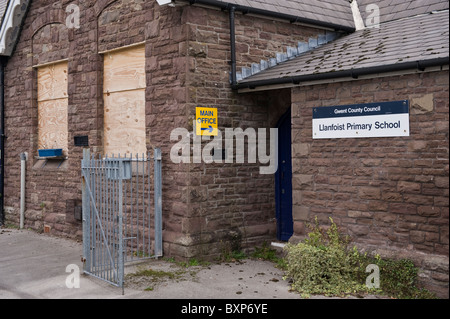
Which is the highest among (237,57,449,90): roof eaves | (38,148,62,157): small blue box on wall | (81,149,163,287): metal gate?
(237,57,449,90): roof eaves

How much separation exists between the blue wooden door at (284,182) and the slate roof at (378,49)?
1.15m

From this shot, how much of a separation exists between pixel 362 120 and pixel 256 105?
8.65 feet

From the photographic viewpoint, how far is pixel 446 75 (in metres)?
6.96

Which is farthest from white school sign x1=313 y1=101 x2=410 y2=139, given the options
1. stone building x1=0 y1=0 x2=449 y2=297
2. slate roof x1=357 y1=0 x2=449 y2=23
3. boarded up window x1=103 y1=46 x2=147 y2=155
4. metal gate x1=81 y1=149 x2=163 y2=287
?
slate roof x1=357 y1=0 x2=449 y2=23

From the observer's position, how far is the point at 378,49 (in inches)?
335

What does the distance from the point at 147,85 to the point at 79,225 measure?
369cm

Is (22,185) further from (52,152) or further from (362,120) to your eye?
(362,120)

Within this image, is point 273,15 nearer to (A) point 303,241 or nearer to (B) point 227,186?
(B) point 227,186

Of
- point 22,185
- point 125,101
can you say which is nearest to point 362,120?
point 125,101

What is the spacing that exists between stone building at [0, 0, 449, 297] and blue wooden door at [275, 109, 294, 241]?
3 cm

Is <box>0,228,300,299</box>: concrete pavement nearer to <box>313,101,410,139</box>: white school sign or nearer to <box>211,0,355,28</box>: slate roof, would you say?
<box>313,101,410,139</box>: white school sign

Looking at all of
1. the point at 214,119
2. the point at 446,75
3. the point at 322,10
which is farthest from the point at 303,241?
the point at 322,10

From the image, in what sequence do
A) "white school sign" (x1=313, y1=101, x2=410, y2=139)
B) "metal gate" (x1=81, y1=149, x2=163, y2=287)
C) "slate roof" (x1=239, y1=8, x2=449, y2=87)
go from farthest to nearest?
1. "metal gate" (x1=81, y1=149, x2=163, y2=287)
2. "slate roof" (x1=239, y1=8, x2=449, y2=87)
3. "white school sign" (x1=313, y1=101, x2=410, y2=139)

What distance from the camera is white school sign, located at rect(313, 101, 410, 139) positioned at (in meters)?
7.37
